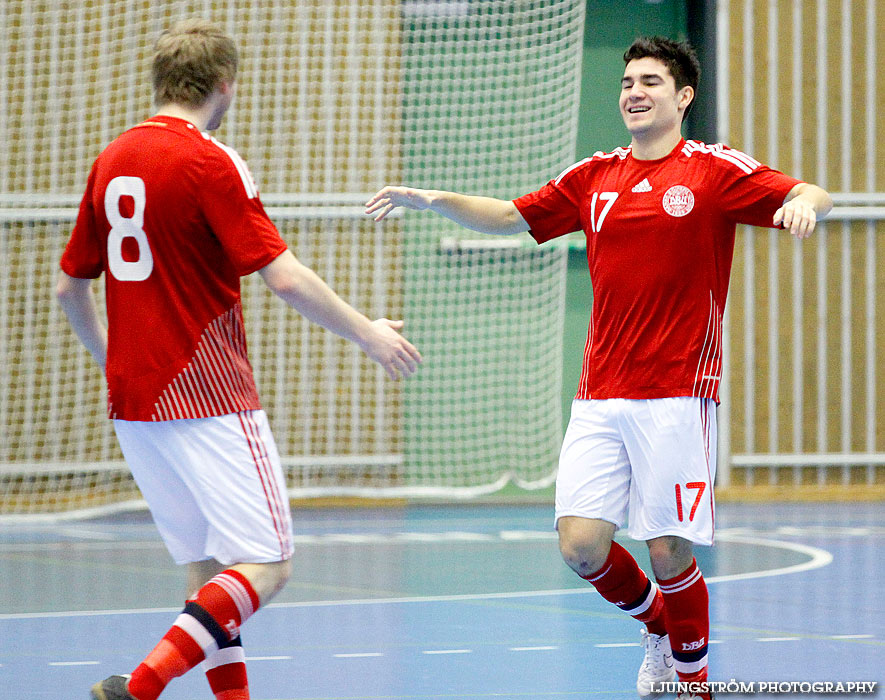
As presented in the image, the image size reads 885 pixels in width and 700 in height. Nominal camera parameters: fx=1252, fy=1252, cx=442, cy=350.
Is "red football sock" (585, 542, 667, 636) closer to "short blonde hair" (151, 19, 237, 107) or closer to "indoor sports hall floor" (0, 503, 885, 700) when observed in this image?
"indoor sports hall floor" (0, 503, 885, 700)

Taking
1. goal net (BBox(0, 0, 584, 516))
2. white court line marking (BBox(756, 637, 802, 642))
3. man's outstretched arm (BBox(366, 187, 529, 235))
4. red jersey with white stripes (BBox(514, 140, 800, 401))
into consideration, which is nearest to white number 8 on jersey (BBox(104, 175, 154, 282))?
man's outstretched arm (BBox(366, 187, 529, 235))

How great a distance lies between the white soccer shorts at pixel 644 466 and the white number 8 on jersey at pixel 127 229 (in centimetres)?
139

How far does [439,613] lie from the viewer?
527 centimetres

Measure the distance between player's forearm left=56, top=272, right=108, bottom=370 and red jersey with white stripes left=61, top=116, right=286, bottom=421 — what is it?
19cm

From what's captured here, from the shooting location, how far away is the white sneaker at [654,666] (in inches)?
146

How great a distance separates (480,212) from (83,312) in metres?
1.34

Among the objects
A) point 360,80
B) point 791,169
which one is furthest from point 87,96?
point 791,169

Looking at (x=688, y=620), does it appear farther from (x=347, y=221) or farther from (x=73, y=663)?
(x=347, y=221)

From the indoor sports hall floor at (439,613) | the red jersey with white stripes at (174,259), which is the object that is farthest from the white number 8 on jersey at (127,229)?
the indoor sports hall floor at (439,613)

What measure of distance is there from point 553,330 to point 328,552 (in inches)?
132

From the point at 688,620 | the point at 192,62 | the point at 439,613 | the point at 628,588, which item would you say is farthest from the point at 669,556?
the point at 439,613

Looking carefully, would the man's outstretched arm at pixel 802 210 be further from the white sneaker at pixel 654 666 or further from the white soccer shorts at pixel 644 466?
the white sneaker at pixel 654 666

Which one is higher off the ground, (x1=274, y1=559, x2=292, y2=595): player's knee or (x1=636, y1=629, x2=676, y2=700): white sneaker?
(x1=274, y1=559, x2=292, y2=595): player's knee

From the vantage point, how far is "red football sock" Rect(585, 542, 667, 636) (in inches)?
147
